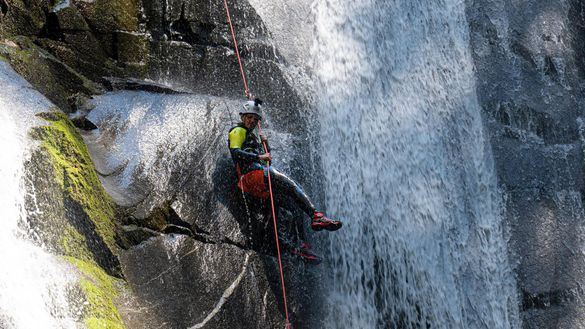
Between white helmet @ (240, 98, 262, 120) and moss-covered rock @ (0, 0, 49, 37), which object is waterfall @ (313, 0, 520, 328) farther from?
moss-covered rock @ (0, 0, 49, 37)

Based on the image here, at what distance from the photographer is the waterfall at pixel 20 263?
439 centimetres

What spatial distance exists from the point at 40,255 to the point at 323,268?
359cm

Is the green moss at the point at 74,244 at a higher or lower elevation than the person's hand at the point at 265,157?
lower

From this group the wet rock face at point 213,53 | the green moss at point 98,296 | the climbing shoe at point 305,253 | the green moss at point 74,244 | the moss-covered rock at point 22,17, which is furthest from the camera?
the wet rock face at point 213,53

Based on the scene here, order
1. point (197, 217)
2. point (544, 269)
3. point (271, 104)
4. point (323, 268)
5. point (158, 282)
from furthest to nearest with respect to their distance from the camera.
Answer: point (544, 269), point (271, 104), point (323, 268), point (197, 217), point (158, 282)

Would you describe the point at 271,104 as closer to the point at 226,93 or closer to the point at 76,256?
the point at 226,93

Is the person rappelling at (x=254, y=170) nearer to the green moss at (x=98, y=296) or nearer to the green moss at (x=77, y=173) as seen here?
the green moss at (x=77, y=173)

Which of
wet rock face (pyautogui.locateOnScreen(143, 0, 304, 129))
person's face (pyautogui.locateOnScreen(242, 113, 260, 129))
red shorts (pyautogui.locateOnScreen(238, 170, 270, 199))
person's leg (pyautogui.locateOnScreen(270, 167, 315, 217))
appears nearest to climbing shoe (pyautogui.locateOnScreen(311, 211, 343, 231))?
person's leg (pyautogui.locateOnScreen(270, 167, 315, 217))

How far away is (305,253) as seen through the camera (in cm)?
710

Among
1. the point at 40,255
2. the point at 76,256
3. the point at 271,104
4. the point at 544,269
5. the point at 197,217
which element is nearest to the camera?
the point at 40,255

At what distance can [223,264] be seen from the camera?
650cm

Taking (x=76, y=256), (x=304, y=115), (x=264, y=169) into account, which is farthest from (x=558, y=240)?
(x=76, y=256)

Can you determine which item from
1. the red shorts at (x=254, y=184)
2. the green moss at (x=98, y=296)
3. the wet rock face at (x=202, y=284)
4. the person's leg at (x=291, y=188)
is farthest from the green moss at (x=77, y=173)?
the person's leg at (x=291, y=188)

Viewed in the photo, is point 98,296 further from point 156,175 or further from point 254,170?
point 254,170
